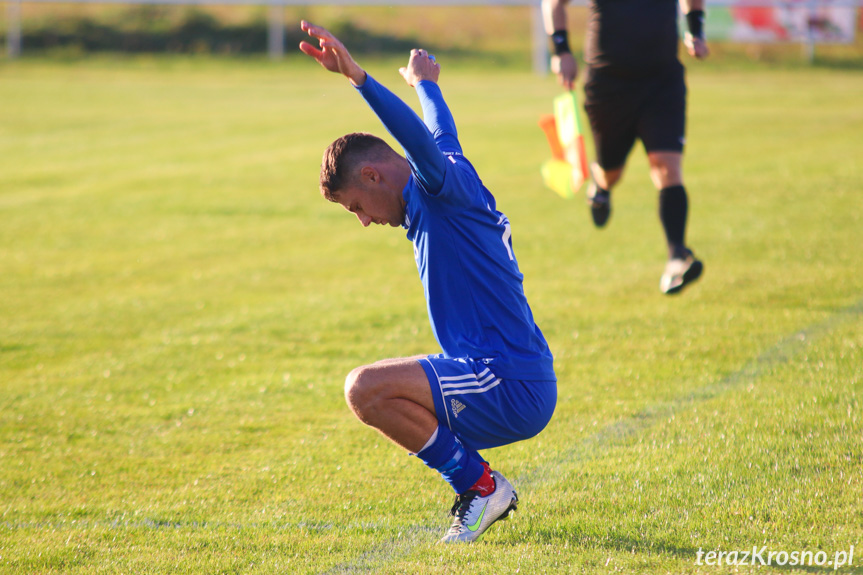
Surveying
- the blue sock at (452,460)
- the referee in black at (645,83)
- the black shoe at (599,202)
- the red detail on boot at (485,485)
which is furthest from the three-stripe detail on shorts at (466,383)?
the black shoe at (599,202)

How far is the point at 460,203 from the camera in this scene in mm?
3273

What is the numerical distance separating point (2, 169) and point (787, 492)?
12.0 metres

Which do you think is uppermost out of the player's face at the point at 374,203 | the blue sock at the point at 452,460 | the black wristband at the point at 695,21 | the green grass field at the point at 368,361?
the black wristband at the point at 695,21

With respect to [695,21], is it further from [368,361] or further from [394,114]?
[394,114]

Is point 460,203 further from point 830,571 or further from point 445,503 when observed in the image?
point 830,571

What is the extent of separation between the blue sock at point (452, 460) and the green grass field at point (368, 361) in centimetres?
23

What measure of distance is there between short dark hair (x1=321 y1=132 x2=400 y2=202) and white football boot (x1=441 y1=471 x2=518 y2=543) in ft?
3.93

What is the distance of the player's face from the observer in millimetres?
3293

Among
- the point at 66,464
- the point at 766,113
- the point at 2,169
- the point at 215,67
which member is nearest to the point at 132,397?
the point at 66,464

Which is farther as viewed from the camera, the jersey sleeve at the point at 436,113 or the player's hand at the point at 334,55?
the jersey sleeve at the point at 436,113

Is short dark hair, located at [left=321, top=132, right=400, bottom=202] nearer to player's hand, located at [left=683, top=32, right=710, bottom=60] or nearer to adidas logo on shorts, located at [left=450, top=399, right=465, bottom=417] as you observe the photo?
adidas logo on shorts, located at [left=450, top=399, right=465, bottom=417]

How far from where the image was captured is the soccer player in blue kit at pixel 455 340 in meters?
3.28

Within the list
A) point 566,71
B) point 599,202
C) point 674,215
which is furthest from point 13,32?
point 674,215

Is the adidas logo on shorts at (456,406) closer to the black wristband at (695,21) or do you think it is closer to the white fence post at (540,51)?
the black wristband at (695,21)
